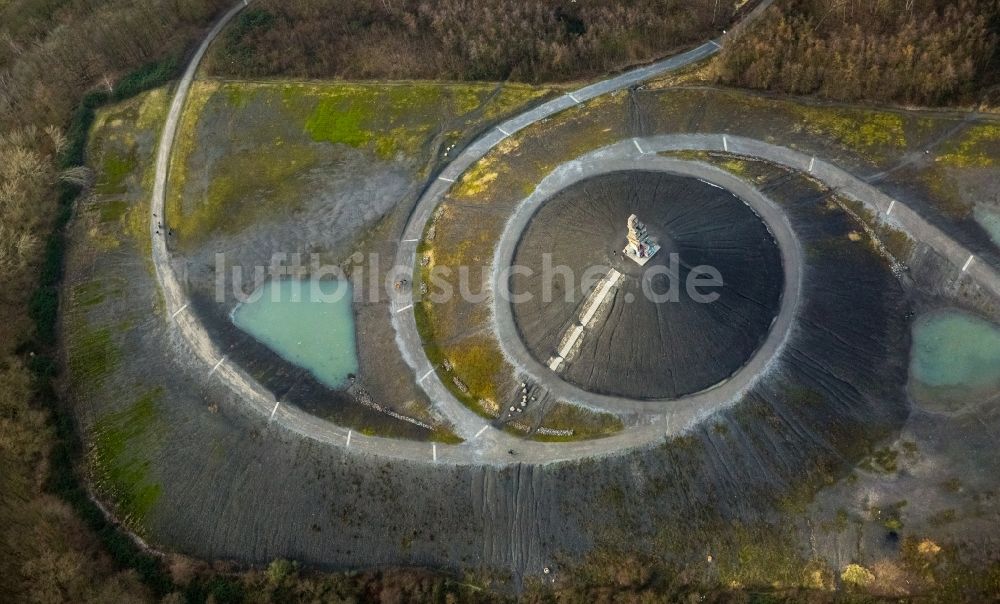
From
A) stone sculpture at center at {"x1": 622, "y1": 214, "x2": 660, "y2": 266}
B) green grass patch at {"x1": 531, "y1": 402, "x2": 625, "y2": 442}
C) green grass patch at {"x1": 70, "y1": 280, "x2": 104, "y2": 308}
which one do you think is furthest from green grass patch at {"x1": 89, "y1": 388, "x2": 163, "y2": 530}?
stone sculpture at center at {"x1": 622, "y1": 214, "x2": 660, "y2": 266}

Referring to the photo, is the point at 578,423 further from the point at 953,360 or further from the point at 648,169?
the point at 953,360

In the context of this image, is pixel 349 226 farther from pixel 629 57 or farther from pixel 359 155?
pixel 629 57

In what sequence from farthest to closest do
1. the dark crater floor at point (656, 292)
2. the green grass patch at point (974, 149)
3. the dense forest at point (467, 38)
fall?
the dense forest at point (467, 38) → the green grass patch at point (974, 149) → the dark crater floor at point (656, 292)

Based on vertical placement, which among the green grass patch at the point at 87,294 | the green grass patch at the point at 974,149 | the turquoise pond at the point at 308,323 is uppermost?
the green grass patch at the point at 87,294

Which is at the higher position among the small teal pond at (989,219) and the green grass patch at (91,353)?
the green grass patch at (91,353)

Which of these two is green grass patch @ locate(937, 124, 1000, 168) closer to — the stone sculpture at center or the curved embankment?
the curved embankment

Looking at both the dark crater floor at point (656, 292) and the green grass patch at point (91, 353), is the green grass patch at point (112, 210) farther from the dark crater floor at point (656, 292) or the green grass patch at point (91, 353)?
the dark crater floor at point (656, 292)

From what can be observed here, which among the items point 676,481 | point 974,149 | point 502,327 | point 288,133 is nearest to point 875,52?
point 974,149

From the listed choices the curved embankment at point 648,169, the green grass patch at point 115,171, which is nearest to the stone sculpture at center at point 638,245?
the curved embankment at point 648,169
